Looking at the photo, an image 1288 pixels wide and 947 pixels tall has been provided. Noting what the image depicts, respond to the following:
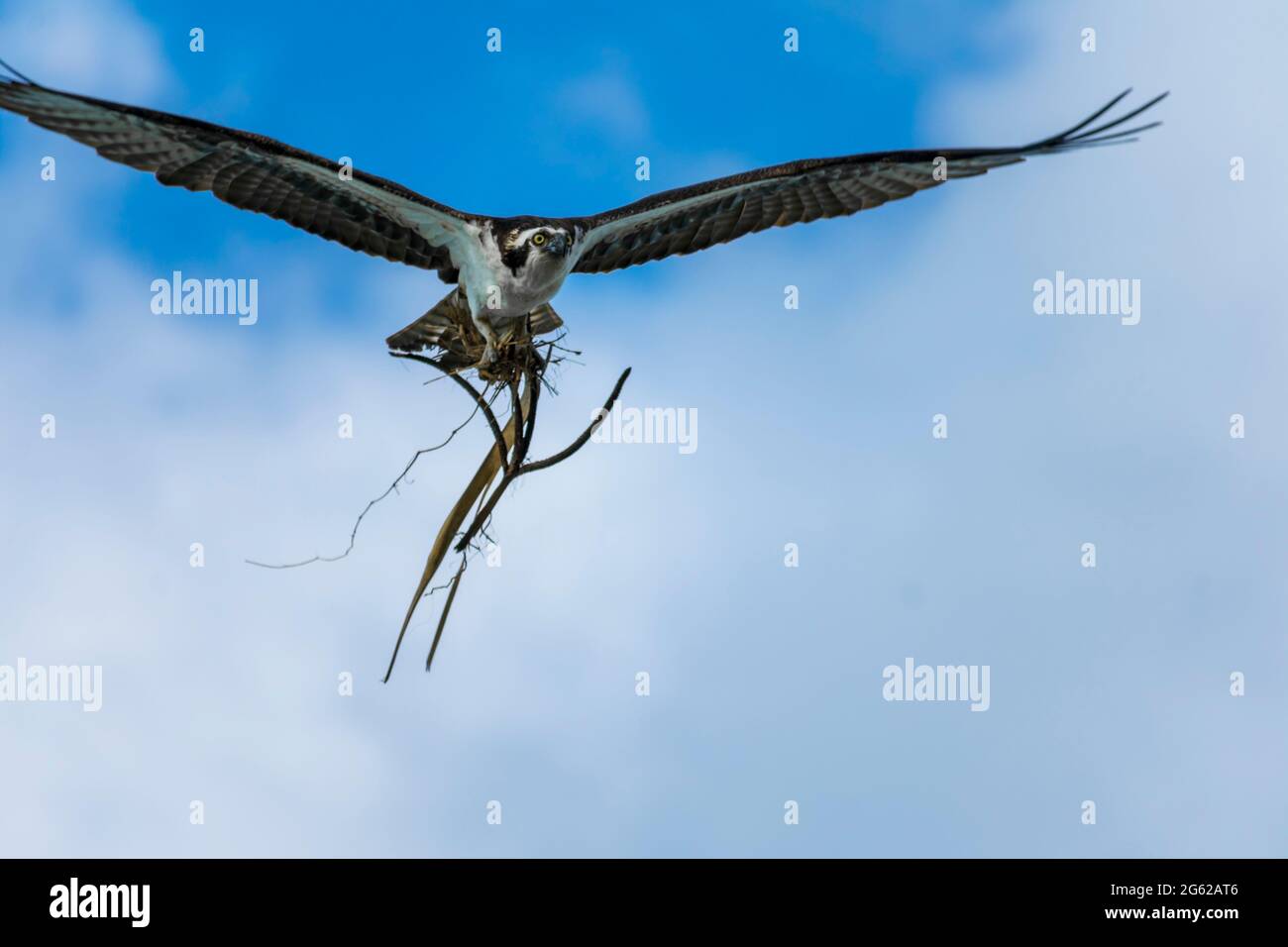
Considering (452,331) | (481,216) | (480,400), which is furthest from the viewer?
(452,331)

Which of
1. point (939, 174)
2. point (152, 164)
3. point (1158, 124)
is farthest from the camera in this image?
point (939, 174)

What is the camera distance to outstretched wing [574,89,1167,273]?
10.2 meters

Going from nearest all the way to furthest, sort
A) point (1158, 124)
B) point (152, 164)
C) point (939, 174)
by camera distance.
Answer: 1. point (1158, 124)
2. point (152, 164)
3. point (939, 174)

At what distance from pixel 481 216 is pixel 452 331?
3.33 feet

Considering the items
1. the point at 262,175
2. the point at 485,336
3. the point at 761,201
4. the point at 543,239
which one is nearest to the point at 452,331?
the point at 485,336

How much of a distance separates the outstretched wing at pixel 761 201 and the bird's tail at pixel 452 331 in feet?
2.12

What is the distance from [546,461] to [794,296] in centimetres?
292

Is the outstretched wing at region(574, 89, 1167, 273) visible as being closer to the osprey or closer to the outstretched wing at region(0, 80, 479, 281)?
the osprey

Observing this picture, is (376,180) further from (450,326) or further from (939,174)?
(939,174)

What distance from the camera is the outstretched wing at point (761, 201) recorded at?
10.2m

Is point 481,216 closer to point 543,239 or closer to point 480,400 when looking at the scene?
point 543,239

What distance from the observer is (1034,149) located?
959 cm

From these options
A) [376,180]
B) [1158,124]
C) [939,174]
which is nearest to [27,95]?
[376,180]

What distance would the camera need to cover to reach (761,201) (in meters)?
10.7
